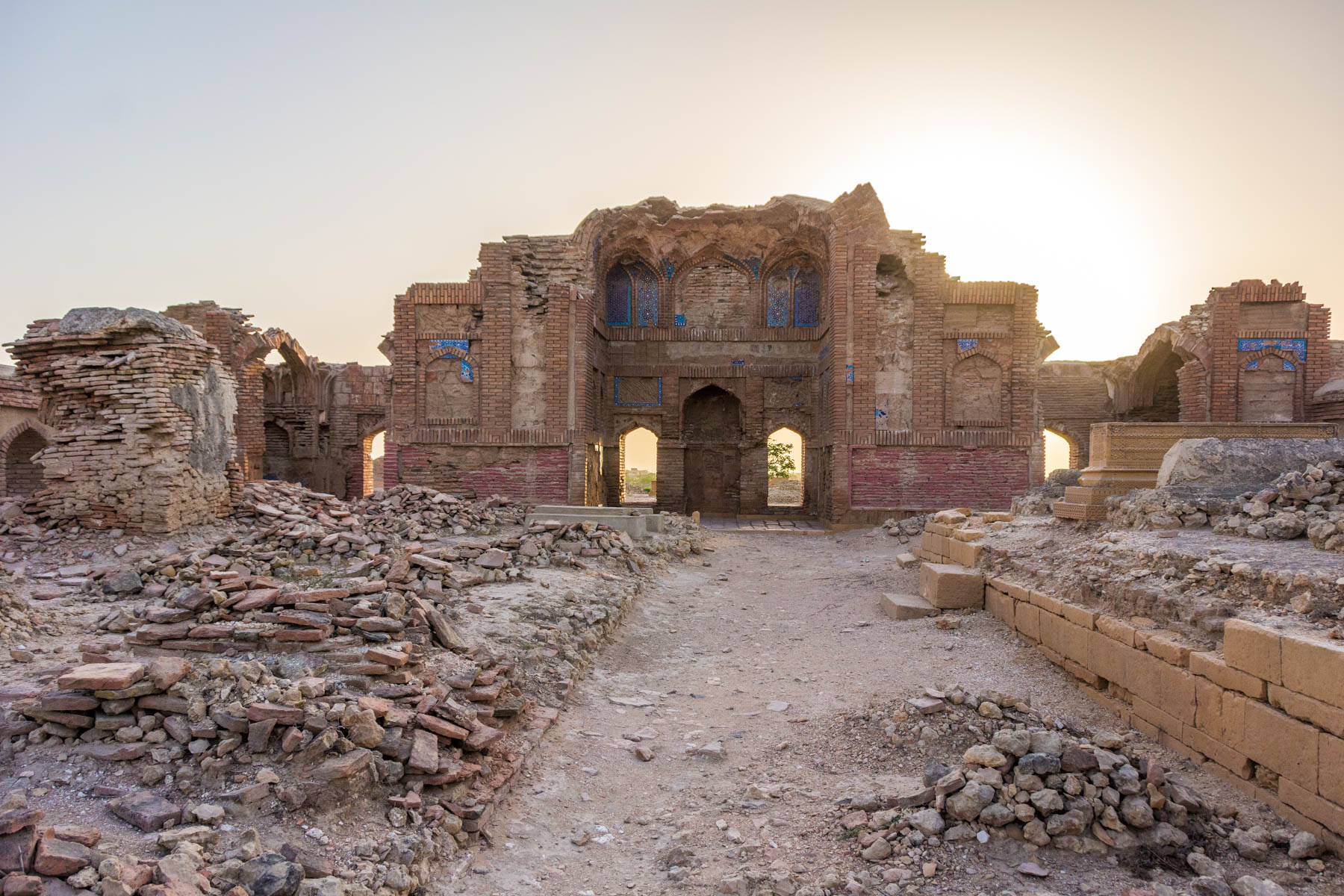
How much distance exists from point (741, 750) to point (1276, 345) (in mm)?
18499

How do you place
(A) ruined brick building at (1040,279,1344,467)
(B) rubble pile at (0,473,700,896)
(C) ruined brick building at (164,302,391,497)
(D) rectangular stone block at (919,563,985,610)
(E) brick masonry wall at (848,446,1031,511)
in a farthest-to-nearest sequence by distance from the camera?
(C) ruined brick building at (164,302,391,497) < (A) ruined brick building at (1040,279,1344,467) < (E) brick masonry wall at (848,446,1031,511) < (D) rectangular stone block at (919,563,985,610) < (B) rubble pile at (0,473,700,896)

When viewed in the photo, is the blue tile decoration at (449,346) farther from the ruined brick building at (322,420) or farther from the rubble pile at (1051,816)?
the rubble pile at (1051,816)

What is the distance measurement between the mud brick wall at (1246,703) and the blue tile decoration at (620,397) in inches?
550

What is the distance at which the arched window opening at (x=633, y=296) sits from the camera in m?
18.6

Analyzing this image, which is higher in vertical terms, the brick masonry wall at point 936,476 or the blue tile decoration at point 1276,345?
the blue tile decoration at point 1276,345

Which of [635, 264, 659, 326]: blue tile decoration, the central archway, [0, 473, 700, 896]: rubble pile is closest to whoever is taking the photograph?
[0, 473, 700, 896]: rubble pile

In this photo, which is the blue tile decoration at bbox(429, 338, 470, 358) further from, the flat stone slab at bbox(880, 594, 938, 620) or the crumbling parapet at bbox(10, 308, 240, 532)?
the flat stone slab at bbox(880, 594, 938, 620)

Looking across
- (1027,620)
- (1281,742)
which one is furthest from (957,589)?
(1281,742)

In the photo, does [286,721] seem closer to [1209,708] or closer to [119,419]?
[1209,708]

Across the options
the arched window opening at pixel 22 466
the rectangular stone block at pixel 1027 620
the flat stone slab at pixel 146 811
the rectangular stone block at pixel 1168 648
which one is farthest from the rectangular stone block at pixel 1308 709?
the arched window opening at pixel 22 466

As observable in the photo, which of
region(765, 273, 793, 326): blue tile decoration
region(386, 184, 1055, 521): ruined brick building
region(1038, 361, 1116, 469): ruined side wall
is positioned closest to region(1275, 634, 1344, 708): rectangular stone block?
region(386, 184, 1055, 521): ruined brick building

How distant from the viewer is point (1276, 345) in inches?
645

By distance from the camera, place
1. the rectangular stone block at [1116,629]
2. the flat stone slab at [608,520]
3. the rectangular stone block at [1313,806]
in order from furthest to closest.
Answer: the flat stone slab at [608,520] < the rectangular stone block at [1116,629] < the rectangular stone block at [1313,806]

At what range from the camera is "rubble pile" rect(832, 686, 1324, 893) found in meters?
3.14
